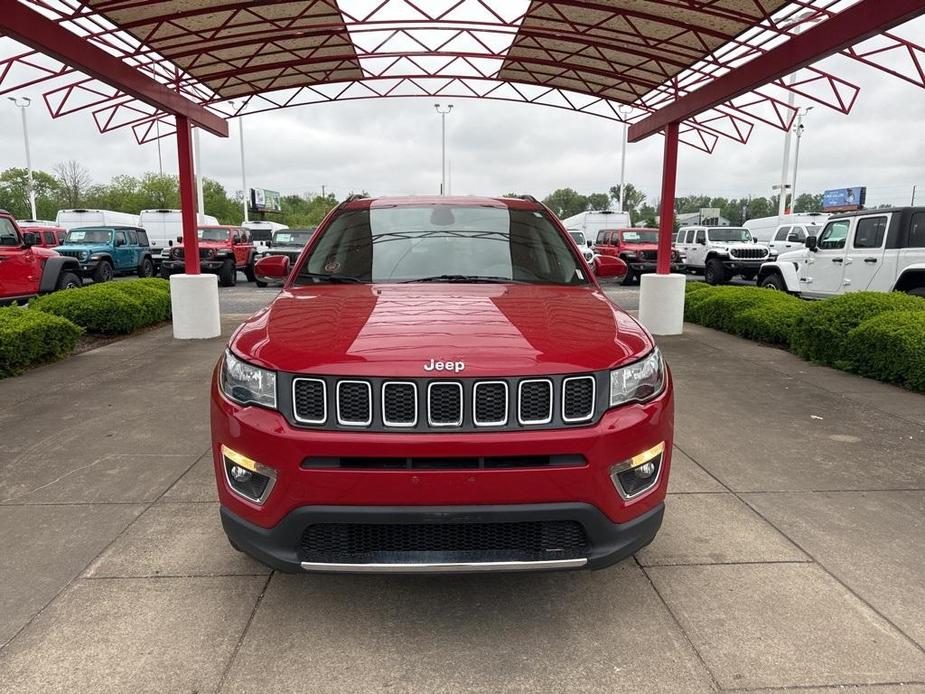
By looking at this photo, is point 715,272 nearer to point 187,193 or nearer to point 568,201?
point 187,193

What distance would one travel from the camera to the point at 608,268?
4.23 metres

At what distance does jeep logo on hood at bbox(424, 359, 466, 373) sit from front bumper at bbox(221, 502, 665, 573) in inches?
18.9

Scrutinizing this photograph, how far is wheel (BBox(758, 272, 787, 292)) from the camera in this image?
42.0ft

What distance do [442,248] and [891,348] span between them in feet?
17.9

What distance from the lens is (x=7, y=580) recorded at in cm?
295

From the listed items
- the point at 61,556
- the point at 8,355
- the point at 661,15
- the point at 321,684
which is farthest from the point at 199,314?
the point at 321,684

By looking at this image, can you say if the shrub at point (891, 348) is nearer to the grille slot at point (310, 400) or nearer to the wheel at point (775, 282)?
the wheel at point (775, 282)

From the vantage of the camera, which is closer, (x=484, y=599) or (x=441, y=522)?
(x=441, y=522)

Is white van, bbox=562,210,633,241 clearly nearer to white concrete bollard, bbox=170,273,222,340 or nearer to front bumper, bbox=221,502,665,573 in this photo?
white concrete bollard, bbox=170,273,222,340

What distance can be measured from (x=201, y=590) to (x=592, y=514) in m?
1.79

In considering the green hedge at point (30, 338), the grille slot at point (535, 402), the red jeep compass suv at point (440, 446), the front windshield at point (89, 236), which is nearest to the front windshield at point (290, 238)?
the front windshield at point (89, 236)

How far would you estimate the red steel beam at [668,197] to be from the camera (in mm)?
10594

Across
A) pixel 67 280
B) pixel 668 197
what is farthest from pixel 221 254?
pixel 668 197

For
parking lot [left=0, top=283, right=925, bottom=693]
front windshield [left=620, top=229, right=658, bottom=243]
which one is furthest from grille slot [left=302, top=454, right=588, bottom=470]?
front windshield [left=620, top=229, right=658, bottom=243]
